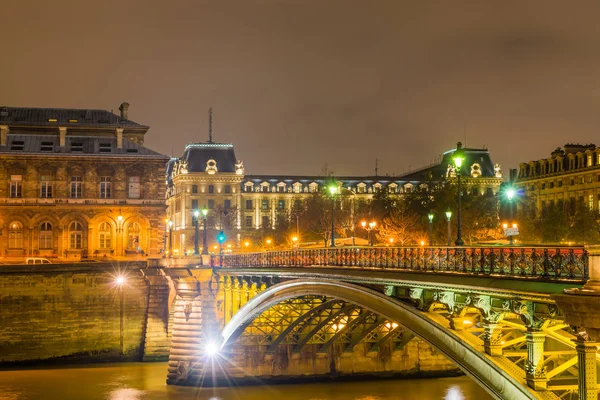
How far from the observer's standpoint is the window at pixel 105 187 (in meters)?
85.2

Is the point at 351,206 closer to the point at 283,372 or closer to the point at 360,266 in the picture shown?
the point at 283,372

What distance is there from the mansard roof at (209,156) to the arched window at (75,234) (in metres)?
67.3

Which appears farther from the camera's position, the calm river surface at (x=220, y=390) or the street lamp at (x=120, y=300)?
the street lamp at (x=120, y=300)

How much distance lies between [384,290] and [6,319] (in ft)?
139

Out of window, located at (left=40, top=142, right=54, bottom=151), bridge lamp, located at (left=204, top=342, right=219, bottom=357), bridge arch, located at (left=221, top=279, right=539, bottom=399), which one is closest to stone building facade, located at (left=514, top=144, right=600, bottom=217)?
window, located at (left=40, top=142, right=54, bottom=151)

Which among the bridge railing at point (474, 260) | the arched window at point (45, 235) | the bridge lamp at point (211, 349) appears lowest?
the bridge lamp at point (211, 349)

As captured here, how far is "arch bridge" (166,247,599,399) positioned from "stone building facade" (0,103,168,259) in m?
37.9

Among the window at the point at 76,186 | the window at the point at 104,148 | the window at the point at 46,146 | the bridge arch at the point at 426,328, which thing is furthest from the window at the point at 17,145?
the bridge arch at the point at 426,328

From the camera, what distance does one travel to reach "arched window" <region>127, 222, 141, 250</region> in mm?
86438

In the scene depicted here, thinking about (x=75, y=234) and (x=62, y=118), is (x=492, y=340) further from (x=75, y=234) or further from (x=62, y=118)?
(x=62, y=118)

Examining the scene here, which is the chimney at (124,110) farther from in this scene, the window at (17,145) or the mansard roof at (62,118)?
the window at (17,145)

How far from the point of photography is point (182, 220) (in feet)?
507

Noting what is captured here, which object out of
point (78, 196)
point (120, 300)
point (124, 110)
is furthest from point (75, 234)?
point (120, 300)

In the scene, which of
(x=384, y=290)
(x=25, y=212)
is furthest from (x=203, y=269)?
(x=25, y=212)
